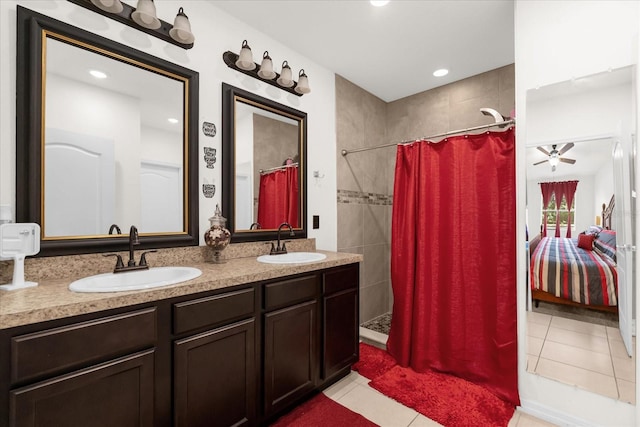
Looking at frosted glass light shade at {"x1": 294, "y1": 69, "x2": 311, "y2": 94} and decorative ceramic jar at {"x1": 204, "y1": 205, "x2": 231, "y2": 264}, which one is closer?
decorative ceramic jar at {"x1": 204, "y1": 205, "x2": 231, "y2": 264}

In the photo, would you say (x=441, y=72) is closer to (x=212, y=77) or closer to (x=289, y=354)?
(x=212, y=77)

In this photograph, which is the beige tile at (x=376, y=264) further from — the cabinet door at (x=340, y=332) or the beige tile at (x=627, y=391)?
the beige tile at (x=627, y=391)

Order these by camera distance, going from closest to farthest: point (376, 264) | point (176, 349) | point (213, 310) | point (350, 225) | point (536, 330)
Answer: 1. point (176, 349)
2. point (213, 310)
3. point (536, 330)
4. point (350, 225)
5. point (376, 264)

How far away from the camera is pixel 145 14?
1.52 m

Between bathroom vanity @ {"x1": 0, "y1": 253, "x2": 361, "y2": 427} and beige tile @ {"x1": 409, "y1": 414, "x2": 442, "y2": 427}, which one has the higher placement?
bathroom vanity @ {"x1": 0, "y1": 253, "x2": 361, "y2": 427}

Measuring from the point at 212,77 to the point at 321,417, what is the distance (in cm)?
224

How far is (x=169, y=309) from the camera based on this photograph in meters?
1.23

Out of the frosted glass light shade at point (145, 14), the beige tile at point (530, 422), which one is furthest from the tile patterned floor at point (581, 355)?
the frosted glass light shade at point (145, 14)

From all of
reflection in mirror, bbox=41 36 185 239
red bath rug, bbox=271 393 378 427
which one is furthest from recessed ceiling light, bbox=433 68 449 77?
red bath rug, bbox=271 393 378 427

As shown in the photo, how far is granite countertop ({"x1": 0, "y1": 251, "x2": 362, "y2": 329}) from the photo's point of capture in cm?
92

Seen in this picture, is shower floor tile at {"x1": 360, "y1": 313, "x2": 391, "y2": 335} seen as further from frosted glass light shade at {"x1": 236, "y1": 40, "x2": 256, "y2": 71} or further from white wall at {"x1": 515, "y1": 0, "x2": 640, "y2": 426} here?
frosted glass light shade at {"x1": 236, "y1": 40, "x2": 256, "y2": 71}

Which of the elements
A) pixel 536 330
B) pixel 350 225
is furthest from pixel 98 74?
pixel 536 330

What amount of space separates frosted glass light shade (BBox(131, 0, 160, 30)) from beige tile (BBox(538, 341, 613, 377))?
2915 mm

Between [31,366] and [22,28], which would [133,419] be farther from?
[22,28]
